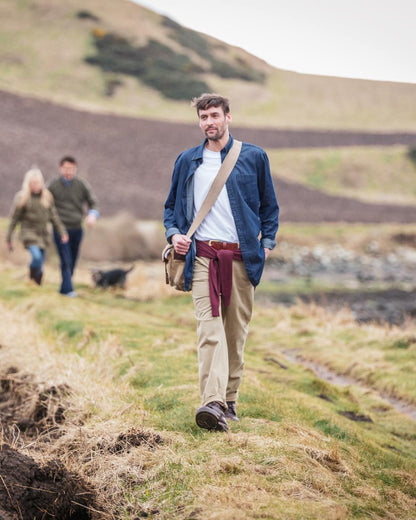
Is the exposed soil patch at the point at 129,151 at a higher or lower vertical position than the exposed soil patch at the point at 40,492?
higher

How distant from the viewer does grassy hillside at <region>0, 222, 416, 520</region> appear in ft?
14.6

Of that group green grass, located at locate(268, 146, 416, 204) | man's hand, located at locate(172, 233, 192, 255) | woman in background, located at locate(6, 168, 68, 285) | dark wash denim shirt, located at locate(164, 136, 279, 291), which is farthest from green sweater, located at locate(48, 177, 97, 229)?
green grass, located at locate(268, 146, 416, 204)

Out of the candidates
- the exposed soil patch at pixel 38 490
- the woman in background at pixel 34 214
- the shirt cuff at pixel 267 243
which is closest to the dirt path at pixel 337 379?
the shirt cuff at pixel 267 243

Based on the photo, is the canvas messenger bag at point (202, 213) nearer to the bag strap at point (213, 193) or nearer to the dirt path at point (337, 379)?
the bag strap at point (213, 193)

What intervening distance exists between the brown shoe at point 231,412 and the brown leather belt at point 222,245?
1.28 metres

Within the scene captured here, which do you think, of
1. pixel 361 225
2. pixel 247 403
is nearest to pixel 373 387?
pixel 247 403

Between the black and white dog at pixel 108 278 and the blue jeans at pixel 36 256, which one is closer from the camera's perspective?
the blue jeans at pixel 36 256

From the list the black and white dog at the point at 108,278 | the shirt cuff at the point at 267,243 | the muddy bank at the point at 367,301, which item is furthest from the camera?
the muddy bank at the point at 367,301

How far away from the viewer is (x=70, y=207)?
1320cm

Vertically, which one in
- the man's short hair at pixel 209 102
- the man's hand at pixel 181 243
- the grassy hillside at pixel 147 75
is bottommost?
the man's hand at pixel 181 243

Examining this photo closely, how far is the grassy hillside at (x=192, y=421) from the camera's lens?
14.6 feet

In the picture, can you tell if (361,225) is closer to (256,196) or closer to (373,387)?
(373,387)

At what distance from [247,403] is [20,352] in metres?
2.93

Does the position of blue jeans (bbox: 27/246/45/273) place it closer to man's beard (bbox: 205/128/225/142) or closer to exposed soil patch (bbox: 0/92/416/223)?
man's beard (bbox: 205/128/225/142)
